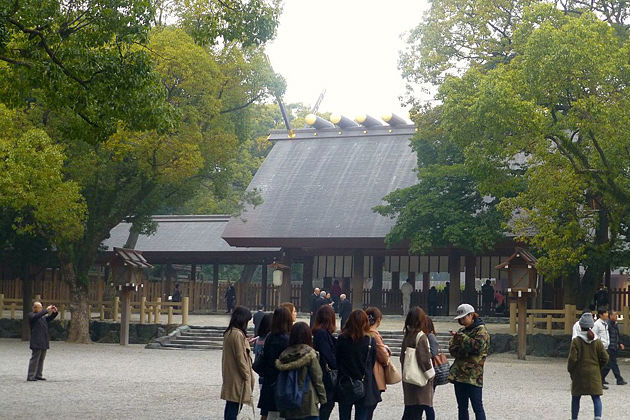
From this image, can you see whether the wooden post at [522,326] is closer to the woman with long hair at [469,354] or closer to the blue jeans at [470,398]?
the blue jeans at [470,398]

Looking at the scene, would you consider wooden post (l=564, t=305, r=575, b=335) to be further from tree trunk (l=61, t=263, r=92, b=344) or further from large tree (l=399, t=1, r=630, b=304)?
tree trunk (l=61, t=263, r=92, b=344)

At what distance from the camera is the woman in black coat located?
859 cm

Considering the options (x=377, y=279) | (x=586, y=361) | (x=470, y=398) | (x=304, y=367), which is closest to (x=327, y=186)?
(x=377, y=279)

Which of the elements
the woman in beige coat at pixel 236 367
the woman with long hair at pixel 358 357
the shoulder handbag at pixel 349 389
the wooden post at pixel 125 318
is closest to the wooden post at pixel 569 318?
the wooden post at pixel 125 318

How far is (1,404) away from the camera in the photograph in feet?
41.6

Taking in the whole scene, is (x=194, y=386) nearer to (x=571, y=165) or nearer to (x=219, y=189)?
(x=571, y=165)

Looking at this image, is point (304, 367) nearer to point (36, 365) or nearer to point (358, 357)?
point (358, 357)

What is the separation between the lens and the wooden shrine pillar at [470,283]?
1272 inches

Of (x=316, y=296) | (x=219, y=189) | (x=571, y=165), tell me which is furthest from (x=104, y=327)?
(x=571, y=165)

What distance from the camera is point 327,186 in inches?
1448

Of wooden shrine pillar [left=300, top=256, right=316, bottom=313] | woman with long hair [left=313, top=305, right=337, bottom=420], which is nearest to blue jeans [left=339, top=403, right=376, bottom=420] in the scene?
woman with long hair [left=313, top=305, right=337, bottom=420]

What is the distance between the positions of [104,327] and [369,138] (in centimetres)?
1515

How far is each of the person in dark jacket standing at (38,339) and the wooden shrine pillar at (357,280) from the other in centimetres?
1871

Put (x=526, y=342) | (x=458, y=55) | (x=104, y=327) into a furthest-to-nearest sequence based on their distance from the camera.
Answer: (x=104, y=327), (x=458, y=55), (x=526, y=342)
